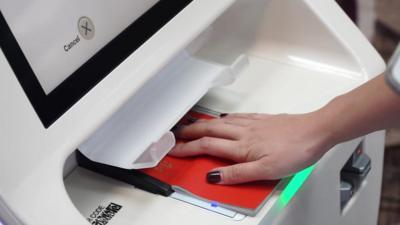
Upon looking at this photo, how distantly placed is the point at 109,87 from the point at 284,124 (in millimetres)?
→ 200

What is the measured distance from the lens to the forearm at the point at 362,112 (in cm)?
61

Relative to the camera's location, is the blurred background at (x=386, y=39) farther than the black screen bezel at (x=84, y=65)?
Yes

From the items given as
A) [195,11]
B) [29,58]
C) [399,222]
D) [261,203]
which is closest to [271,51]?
[195,11]

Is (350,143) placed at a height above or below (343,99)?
below

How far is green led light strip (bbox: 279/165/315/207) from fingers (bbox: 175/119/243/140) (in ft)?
0.26

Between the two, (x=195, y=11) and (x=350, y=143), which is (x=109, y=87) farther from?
(x=350, y=143)

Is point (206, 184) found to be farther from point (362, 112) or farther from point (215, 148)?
point (362, 112)

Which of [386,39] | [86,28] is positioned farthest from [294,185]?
[386,39]

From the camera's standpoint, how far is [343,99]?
0.66 m

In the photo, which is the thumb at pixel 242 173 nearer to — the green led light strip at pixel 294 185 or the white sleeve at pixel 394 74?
the green led light strip at pixel 294 185

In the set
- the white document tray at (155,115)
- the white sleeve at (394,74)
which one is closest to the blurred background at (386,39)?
the white document tray at (155,115)

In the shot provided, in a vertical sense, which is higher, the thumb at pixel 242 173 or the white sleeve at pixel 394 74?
the white sleeve at pixel 394 74

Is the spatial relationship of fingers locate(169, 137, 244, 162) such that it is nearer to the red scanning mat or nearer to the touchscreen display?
the red scanning mat

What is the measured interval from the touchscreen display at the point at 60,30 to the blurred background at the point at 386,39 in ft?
2.85
